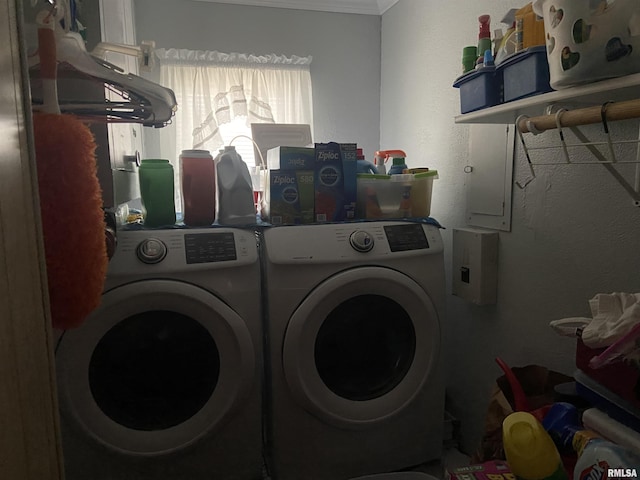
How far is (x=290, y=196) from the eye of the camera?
148 cm

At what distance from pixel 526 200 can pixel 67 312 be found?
1340 millimetres

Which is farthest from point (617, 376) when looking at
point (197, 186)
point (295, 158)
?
point (197, 186)

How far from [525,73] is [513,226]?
578 mm

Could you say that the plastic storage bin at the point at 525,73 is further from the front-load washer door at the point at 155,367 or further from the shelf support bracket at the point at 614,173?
the front-load washer door at the point at 155,367

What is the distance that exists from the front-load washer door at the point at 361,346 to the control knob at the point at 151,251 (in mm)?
424

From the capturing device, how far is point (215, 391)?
4.17 feet

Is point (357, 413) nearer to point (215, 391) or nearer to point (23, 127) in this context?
point (215, 391)

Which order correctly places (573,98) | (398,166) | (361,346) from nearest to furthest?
1. (573,98)
2. (361,346)
3. (398,166)

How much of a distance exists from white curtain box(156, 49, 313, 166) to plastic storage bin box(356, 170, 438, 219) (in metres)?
1.08

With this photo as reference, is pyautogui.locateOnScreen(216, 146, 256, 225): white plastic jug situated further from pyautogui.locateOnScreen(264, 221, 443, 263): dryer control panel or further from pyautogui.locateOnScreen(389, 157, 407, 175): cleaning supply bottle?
pyautogui.locateOnScreen(389, 157, 407, 175): cleaning supply bottle

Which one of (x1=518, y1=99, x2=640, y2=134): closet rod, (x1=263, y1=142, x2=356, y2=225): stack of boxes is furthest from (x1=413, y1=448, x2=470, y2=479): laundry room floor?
(x1=518, y1=99, x2=640, y2=134): closet rod

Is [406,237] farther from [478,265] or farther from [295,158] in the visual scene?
[295,158]

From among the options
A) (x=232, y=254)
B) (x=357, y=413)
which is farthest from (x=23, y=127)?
(x=357, y=413)

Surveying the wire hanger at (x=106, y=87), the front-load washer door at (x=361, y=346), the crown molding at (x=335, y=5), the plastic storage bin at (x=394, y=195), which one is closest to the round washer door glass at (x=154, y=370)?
the front-load washer door at (x=361, y=346)
